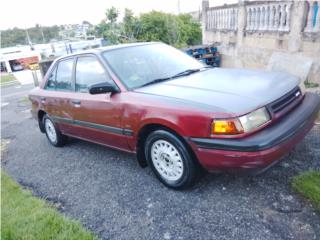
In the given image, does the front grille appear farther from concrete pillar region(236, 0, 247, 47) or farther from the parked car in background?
concrete pillar region(236, 0, 247, 47)

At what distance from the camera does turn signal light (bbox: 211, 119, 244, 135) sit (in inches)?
97.8

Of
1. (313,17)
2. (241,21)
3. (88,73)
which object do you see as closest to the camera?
(88,73)

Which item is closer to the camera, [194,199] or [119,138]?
[194,199]

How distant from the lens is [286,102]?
2912mm

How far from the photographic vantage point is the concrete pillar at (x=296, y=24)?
5.77m

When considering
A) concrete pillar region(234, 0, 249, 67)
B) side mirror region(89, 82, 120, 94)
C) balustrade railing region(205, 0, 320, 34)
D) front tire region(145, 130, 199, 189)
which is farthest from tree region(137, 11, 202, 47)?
front tire region(145, 130, 199, 189)

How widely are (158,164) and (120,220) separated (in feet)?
2.44

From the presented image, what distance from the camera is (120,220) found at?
2852 mm

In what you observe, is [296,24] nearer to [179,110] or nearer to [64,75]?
[179,110]

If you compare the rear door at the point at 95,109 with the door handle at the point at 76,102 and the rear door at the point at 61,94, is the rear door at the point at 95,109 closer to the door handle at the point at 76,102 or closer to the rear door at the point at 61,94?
the door handle at the point at 76,102

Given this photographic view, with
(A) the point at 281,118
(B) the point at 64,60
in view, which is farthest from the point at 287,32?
(B) the point at 64,60

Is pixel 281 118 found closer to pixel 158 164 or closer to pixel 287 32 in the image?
pixel 158 164

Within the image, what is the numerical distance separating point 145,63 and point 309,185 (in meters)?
2.35

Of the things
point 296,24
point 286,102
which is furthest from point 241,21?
point 286,102
